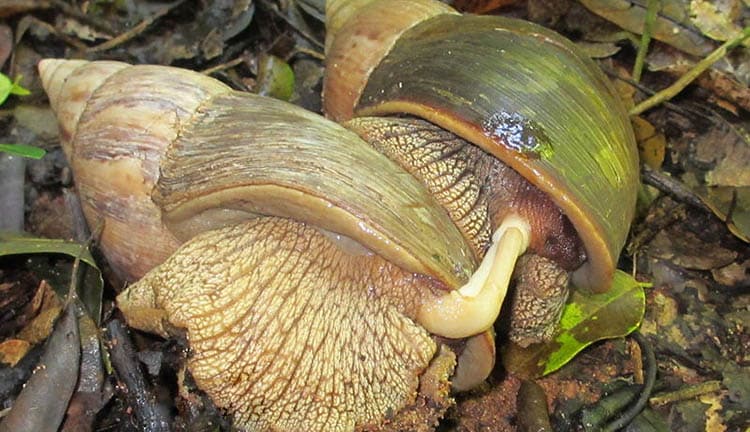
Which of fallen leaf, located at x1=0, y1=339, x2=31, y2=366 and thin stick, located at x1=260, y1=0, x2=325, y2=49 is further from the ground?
thin stick, located at x1=260, y1=0, x2=325, y2=49

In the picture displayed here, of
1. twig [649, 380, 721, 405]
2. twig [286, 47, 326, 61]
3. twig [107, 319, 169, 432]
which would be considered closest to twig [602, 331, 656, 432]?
twig [649, 380, 721, 405]

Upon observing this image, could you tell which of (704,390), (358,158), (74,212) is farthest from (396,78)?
(704,390)

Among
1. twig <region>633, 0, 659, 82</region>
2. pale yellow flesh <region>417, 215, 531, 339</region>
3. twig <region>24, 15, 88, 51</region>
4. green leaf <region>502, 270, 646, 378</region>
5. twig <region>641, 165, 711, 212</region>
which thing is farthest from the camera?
twig <region>24, 15, 88, 51</region>

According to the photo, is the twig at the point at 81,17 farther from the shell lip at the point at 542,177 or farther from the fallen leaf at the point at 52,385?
the shell lip at the point at 542,177

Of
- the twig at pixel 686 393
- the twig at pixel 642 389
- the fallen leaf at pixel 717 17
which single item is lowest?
the twig at pixel 686 393

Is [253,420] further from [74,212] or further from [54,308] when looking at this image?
[74,212]

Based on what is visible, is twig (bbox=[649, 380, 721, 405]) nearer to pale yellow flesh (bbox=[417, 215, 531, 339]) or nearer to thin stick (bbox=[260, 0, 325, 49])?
pale yellow flesh (bbox=[417, 215, 531, 339])

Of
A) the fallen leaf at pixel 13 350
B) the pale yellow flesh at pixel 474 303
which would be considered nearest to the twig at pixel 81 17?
the fallen leaf at pixel 13 350
